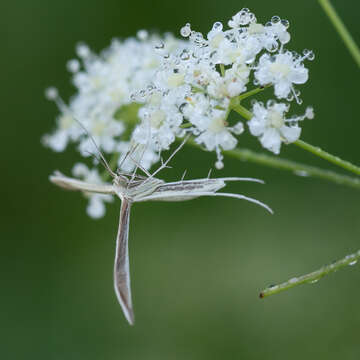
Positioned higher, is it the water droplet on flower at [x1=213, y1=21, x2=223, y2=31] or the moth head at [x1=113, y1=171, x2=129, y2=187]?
the water droplet on flower at [x1=213, y1=21, x2=223, y2=31]

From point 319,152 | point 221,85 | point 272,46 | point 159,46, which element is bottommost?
point 319,152

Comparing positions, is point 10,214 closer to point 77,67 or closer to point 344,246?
point 77,67

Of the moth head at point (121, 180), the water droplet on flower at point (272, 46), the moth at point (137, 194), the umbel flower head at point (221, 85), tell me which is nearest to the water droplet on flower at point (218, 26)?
the umbel flower head at point (221, 85)

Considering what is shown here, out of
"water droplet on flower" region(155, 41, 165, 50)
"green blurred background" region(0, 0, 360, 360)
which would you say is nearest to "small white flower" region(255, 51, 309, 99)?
"water droplet on flower" region(155, 41, 165, 50)

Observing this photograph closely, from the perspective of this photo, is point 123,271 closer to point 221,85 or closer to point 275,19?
point 221,85

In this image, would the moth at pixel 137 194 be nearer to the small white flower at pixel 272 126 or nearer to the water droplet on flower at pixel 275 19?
the small white flower at pixel 272 126

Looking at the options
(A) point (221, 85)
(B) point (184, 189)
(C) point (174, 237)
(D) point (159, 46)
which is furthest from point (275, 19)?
(C) point (174, 237)

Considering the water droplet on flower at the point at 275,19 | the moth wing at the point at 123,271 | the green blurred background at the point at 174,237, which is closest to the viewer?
the moth wing at the point at 123,271

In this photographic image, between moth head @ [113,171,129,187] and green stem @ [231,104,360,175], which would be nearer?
green stem @ [231,104,360,175]

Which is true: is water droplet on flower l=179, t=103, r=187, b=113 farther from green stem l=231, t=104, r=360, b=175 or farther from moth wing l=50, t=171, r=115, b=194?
moth wing l=50, t=171, r=115, b=194

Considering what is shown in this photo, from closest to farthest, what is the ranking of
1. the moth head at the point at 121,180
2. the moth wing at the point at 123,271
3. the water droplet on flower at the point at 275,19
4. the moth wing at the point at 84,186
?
the moth wing at the point at 123,271 → the water droplet on flower at the point at 275,19 → the moth head at the point at 121,180 → the moth wing at the point at 84,186
